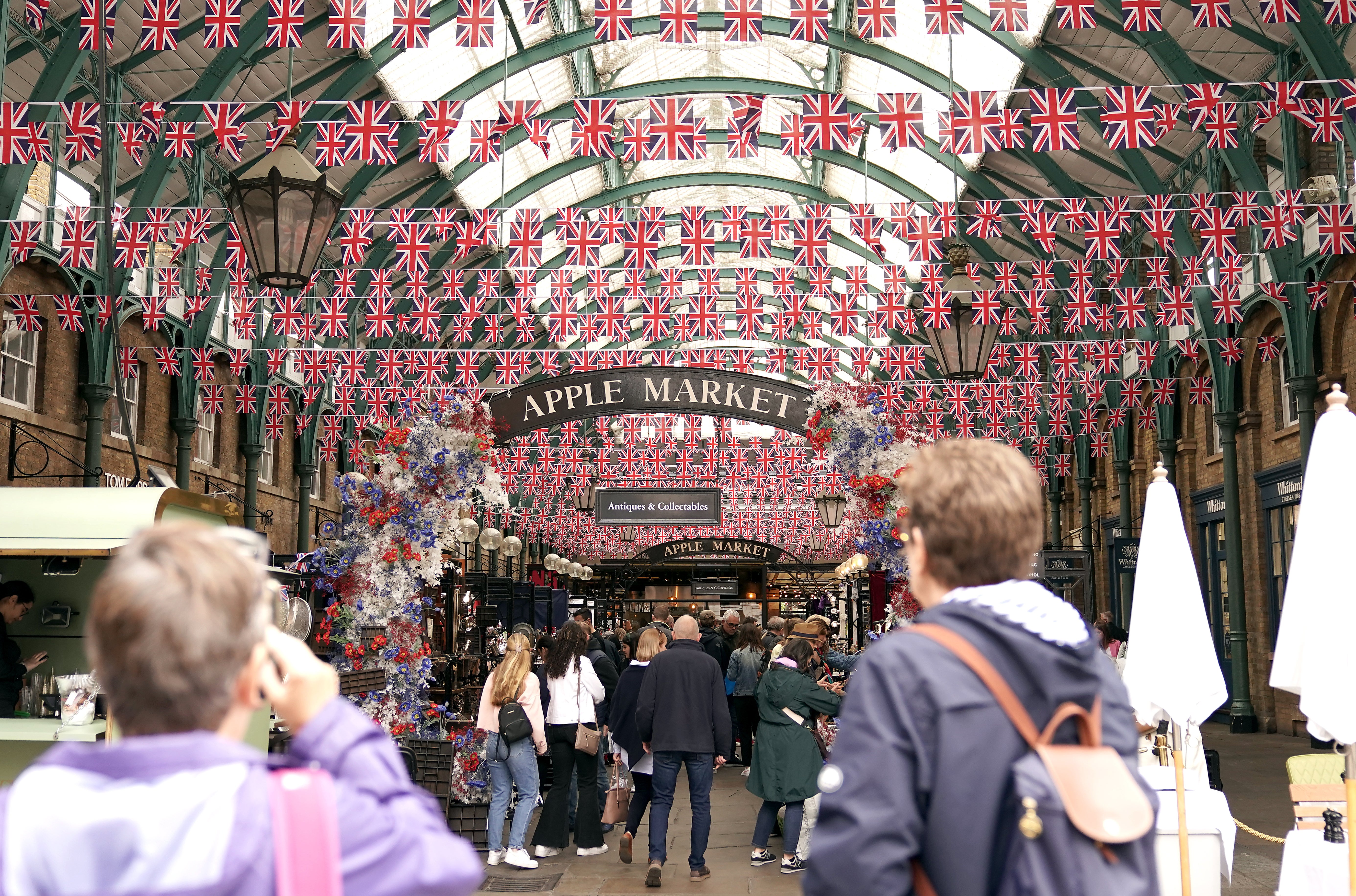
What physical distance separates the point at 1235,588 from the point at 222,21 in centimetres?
1543

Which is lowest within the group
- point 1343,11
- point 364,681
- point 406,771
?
point 364,681

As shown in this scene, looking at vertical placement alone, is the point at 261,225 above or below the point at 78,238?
below

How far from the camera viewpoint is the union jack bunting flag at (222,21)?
317 inches

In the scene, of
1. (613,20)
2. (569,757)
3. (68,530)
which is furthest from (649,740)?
(613,20)

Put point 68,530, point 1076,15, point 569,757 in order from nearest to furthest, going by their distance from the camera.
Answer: point 68,530
point 1076,15
point 569,757

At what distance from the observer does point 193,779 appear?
5.16 feet

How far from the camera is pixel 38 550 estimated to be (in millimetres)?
6641

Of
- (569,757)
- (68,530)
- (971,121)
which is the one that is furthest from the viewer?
(971,121)

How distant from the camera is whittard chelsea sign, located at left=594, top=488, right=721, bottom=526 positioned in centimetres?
1853

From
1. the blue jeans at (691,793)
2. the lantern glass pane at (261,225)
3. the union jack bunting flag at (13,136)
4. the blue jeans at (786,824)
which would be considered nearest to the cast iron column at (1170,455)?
the blue jeans at (786,824)

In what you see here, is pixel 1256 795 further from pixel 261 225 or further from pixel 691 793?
pixel 261 225

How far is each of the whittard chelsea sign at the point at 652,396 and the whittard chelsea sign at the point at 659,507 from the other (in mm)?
6661

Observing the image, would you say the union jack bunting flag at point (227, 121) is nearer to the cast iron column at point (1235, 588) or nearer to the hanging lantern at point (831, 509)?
the hanging lantern at point (831, 509)

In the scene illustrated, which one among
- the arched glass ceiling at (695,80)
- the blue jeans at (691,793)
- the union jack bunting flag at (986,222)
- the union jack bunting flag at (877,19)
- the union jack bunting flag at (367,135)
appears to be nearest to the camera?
the blue jeans at (691,793)
